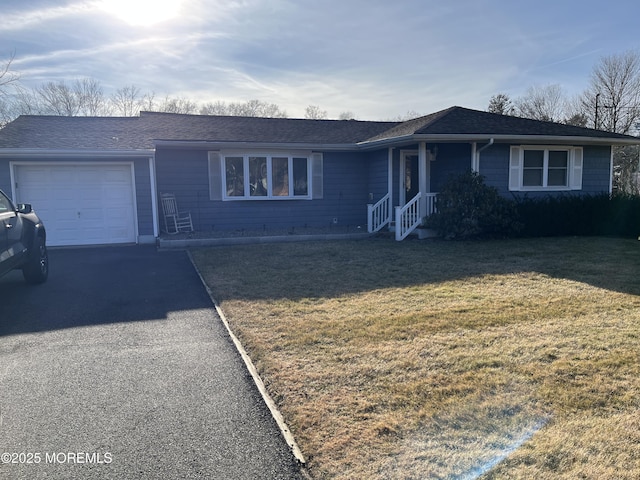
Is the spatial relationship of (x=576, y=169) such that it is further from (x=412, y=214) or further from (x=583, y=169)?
(x=412, y=214)

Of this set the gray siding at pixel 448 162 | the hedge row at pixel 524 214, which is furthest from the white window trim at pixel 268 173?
the hedge row at pixel 524 214

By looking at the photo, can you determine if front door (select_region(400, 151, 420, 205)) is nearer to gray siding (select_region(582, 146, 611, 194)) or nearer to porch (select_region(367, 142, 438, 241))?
porch (select_region(367, 142, 438, 241))

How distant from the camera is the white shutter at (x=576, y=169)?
44.3 feet

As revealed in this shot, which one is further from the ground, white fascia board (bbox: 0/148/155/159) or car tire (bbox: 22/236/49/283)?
white fascia board (bbox: 0/148/155/159)

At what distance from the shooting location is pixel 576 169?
1357 centimetres

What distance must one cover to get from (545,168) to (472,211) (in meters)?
3.53

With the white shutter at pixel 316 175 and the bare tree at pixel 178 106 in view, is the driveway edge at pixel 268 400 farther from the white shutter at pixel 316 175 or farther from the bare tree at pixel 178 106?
the bare tree at pixel 178 106

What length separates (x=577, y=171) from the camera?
13.6 meters

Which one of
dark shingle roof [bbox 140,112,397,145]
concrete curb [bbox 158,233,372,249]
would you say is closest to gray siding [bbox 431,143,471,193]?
dark shingle roof [bbox 140,112,397,145]

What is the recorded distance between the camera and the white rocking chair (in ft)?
43.5

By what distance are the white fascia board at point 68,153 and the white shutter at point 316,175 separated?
15.6ft

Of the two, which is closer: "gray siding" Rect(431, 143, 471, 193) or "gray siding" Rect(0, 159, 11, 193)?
"gray siding" Rect(0, 159, 11, 193)

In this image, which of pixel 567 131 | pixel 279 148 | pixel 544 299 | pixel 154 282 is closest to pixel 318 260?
pixel 154 282

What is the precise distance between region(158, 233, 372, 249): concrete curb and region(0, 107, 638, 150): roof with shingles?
2.59m
